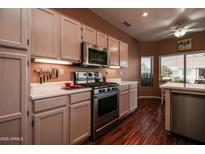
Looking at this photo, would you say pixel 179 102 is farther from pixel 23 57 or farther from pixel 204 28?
pixel 204 28

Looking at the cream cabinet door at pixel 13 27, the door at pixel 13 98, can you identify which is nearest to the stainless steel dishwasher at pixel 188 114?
the door at pixel 13 98

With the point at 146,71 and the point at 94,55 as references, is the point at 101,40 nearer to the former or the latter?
the point at 94,55

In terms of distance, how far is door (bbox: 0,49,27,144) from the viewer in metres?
1.27

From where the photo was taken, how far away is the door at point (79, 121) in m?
2.01

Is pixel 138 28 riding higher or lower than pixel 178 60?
higher

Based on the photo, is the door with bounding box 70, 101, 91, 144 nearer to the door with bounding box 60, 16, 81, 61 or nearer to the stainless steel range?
the stainless steel range

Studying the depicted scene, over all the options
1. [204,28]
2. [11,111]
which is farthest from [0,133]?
[204,28]

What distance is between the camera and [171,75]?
19.3 feet

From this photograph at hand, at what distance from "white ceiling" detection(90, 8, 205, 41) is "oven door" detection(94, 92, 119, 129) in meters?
2.11

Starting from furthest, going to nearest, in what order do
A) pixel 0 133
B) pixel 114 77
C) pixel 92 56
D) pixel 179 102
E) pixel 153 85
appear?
1. pixel 153 85
2. pixel 114 77
3. pixel 92 56
4. pixel 179 102
5. pixel 0 133

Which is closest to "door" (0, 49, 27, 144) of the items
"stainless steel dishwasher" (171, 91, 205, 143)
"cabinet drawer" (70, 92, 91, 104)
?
"cabinet drawer" (70, 92, 91, 104)

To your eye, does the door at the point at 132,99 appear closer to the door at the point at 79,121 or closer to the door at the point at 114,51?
the door at the point at 114,51
